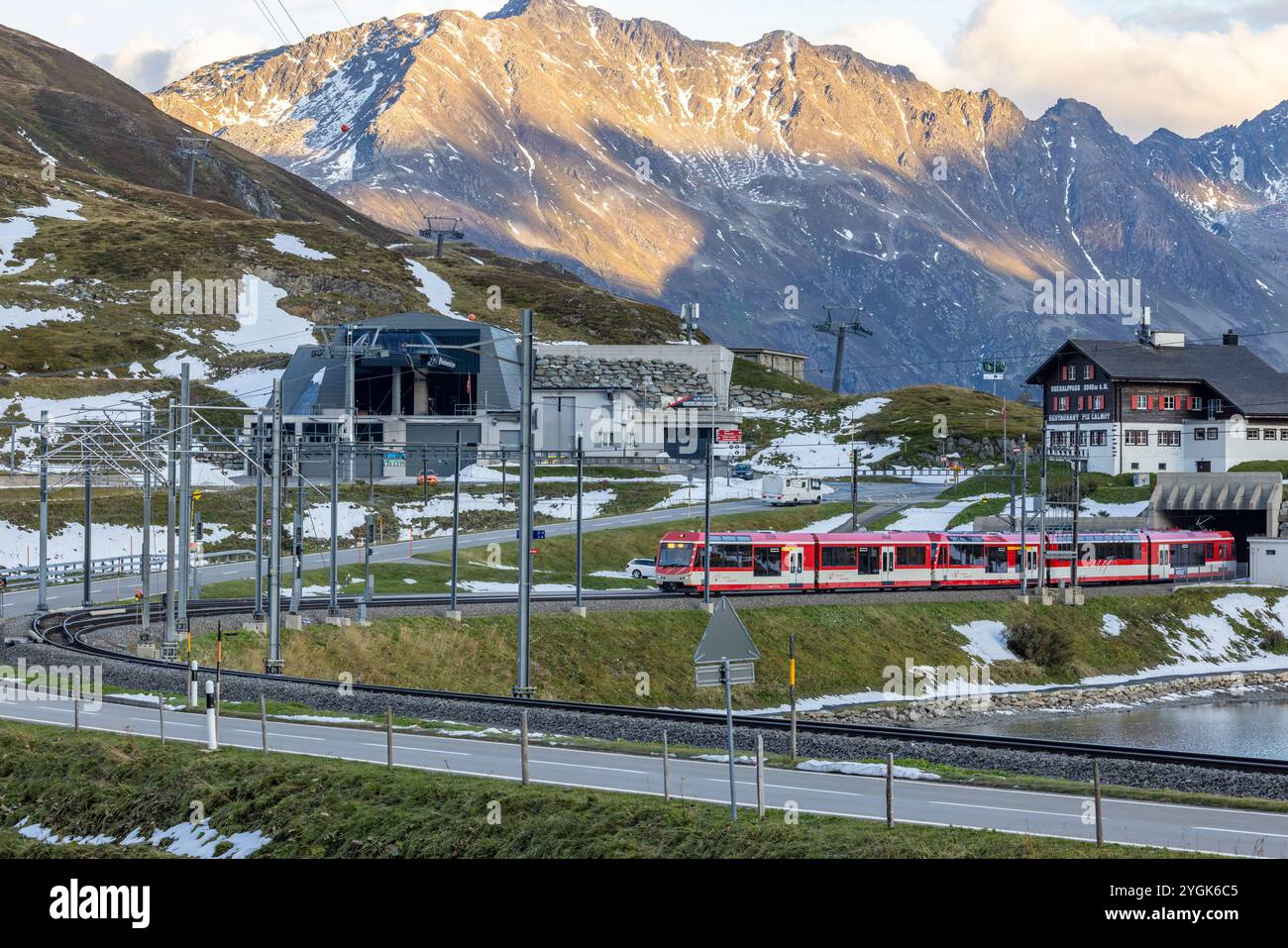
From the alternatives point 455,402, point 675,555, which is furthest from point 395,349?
point 675,555

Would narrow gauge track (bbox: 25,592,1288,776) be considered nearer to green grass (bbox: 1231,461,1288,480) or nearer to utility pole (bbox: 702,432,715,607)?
utility pole (bbox: 702,432,715,607)

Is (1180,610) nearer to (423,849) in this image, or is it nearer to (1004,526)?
(1004,526)

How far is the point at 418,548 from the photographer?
8556 centimetres

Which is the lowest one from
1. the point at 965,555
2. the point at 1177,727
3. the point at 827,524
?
the point at 1177,727

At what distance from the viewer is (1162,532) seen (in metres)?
87.7

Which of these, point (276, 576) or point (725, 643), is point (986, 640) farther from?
point (725, 643)

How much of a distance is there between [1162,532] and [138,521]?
59.8 metres

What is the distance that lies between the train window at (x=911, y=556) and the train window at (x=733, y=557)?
28.8ft

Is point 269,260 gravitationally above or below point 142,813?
above

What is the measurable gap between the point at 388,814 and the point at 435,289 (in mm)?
168992

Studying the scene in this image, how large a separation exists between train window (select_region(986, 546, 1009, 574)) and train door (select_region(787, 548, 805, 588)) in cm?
1281

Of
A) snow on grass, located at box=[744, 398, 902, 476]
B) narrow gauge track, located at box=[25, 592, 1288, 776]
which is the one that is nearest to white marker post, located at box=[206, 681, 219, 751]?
narrow gauge track, located at box=[25, 592, 1288, 776]
